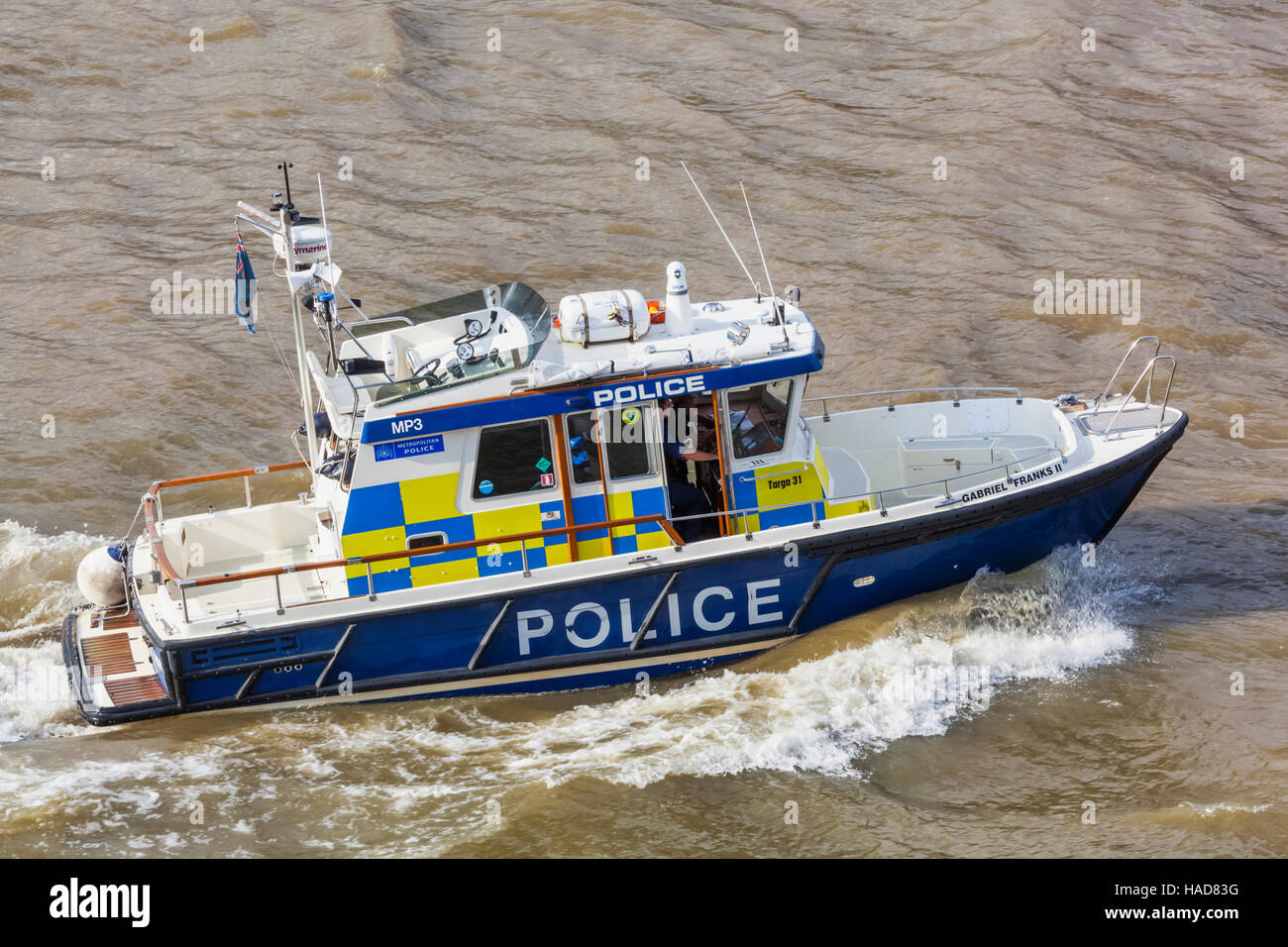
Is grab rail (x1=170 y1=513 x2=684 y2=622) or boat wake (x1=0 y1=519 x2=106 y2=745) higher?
grab rail (x1=170 y1=513 x2=684 y2=622)

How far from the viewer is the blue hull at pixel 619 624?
30.6ft

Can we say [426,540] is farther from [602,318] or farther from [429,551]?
[602,318]

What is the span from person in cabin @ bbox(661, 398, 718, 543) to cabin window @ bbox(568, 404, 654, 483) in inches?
6.6

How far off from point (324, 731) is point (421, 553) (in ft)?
4.51

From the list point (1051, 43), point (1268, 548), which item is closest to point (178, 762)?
point (1268, 548)

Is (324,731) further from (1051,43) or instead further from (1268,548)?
(1051,43)

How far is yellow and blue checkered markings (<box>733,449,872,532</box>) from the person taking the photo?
9.90 metres

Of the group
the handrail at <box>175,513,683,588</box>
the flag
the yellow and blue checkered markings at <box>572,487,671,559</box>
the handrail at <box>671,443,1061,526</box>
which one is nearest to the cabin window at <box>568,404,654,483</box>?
the yellow and blue checkered markings at <box>572,487,671,559</box>

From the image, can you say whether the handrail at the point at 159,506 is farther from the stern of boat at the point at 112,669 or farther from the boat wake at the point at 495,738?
the boat wake at the point at 495,738

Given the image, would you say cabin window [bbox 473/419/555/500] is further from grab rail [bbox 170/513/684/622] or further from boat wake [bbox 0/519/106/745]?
boat wake [bbox 0/519/106/745]

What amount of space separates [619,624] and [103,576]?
392 centimetres

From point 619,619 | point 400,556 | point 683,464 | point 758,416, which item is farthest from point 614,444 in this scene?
point 400,556

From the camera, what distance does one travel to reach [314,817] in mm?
8430

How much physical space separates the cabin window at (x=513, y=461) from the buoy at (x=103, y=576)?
293 cm
